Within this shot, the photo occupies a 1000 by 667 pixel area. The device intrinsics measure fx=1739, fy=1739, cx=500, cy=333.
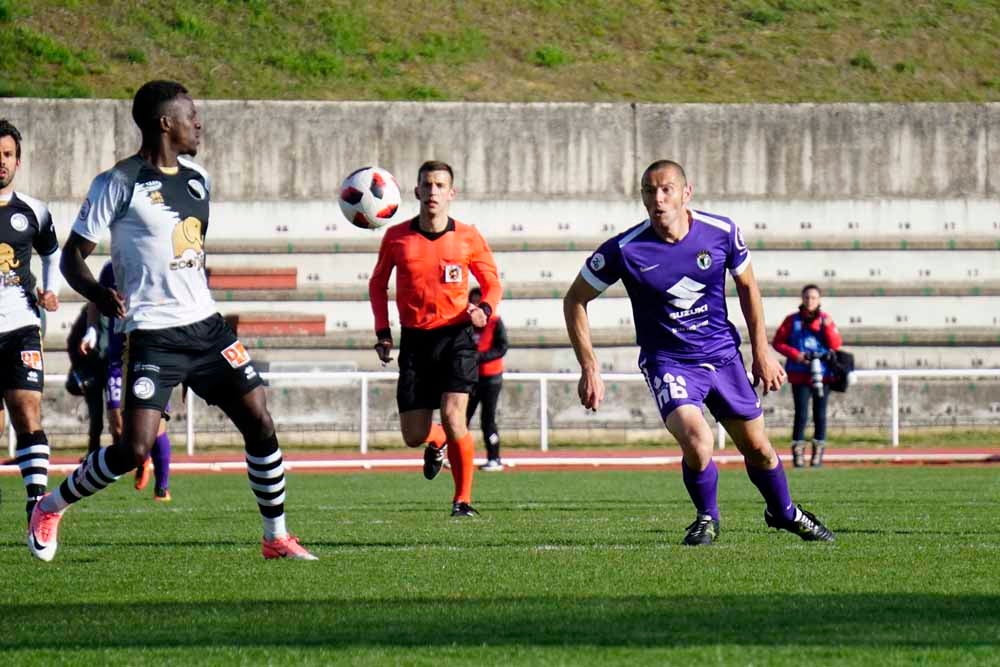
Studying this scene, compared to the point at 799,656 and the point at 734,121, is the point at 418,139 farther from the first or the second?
the point at 799,656

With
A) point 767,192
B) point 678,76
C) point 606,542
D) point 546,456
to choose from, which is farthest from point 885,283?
point 606,542

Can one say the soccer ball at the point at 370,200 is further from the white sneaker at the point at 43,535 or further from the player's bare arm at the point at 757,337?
the white sneaker at the point at 43,535

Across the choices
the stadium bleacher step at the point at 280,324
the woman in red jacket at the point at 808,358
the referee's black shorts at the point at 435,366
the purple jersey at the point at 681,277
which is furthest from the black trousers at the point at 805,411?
the purple jersey at the point at 681,277

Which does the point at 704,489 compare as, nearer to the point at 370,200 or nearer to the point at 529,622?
the point at 529,622

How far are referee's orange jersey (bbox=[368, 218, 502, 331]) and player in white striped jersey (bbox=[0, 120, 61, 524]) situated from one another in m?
2.40

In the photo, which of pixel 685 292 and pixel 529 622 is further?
pixel 685 292

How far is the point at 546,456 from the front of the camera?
72.0 ft

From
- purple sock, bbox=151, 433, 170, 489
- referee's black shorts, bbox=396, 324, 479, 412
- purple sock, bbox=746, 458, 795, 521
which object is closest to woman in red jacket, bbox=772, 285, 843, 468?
purple sock, bbox=151, 433, 170, 489

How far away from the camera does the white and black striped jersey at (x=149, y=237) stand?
7.73 meters

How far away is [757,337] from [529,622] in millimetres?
3190

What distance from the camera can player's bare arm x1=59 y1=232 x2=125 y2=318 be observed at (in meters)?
7.64

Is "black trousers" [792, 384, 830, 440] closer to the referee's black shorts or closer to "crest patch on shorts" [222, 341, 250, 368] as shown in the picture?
the referee's black shorts

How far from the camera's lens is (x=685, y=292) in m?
8.78

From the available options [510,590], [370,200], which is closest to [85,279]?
[510,590]
